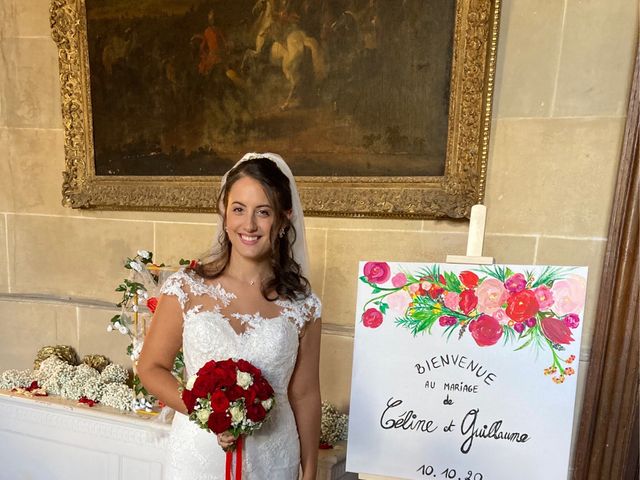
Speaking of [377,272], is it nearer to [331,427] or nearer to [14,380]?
[331,427]

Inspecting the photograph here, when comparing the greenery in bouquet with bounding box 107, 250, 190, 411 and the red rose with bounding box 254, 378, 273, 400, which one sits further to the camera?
the greenery in bouquet with bounding box 107, 250, 190, 411

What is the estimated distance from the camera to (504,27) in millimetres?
2195

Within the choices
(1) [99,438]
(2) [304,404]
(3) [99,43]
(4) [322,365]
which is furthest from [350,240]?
(3) [99,43]

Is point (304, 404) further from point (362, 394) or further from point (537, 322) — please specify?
point (537, 322)

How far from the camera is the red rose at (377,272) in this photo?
1.71 meters

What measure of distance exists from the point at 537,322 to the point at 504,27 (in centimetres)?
145

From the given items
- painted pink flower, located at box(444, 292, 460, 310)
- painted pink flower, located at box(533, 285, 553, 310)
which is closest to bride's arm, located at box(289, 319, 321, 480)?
painted pink flower, located at box(444, 292, 460, 310)

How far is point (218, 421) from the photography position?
1.36 metres

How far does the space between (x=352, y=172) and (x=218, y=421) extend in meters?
1.48

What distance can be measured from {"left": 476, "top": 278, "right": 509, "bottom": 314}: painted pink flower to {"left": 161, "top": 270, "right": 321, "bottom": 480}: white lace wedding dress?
654 millimetres

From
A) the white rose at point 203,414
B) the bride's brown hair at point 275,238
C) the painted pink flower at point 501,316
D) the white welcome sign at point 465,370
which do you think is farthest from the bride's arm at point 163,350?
the painted pink flower at point 501,316

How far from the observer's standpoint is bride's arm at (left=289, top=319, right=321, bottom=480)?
1.81 metres

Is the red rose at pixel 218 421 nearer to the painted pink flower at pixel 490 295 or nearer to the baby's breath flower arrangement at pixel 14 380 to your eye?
the painted pink flower at pixel 490 295

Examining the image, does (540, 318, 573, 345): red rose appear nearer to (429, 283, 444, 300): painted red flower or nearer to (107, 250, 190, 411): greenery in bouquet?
(429, 283, 444, 300): painted red flower
